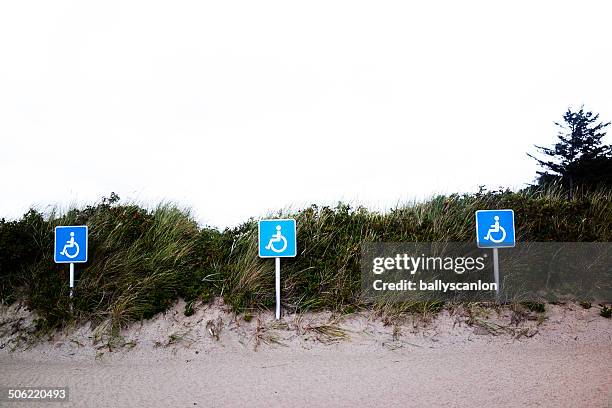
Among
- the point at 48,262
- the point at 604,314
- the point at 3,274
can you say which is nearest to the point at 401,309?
the point at 604,314

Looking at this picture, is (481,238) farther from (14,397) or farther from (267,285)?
(14,397)

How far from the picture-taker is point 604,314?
9.30 metres

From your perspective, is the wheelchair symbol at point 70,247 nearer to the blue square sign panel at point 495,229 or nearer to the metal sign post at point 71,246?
the metal sign post at point 71,246

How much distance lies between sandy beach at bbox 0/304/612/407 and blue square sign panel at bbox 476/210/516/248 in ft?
4.08

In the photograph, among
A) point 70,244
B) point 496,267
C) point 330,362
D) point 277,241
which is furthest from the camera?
point 496,267

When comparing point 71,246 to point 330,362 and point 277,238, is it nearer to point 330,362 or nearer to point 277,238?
point 277,238

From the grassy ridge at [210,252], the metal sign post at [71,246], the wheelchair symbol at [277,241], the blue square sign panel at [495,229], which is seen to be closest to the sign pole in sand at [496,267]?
the blue square sign panel at [495,229]

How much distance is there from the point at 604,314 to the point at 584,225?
7.06 ft

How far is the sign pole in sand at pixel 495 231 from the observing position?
30.9 ft

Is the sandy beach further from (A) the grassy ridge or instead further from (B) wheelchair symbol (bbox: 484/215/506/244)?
(B) wheelchair symbol (bbox: 484/215/506/244)

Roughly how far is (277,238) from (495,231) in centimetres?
388

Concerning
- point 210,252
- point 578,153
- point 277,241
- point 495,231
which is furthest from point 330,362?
point 578,153

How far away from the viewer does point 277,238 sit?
9102mm

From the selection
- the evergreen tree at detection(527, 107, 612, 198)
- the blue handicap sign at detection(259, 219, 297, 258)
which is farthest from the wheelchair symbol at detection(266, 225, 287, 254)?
the evergreen tree at detection(527, 107, 612, 198)
